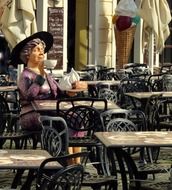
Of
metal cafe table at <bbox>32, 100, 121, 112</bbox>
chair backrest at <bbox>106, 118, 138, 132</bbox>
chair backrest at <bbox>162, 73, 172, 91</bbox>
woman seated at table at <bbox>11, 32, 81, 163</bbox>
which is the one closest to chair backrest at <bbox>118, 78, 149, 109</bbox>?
chair backrest at <bbox>162, 73, 172, 91</bbox>

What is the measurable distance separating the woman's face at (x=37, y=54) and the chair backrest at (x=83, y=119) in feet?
2.34

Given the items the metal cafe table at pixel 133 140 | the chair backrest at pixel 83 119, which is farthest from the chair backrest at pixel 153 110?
the metal cafe table at pixel 133 140

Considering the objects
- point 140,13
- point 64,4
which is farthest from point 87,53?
point 140,13

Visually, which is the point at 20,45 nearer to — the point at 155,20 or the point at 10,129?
the point at 10,129

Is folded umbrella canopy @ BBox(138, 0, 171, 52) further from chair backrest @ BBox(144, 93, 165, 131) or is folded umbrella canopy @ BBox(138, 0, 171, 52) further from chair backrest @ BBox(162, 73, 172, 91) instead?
chair backrest @ BBox(144, 93, 165, 131)

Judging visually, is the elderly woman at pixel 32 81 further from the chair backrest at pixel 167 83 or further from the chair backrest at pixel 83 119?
the chair backrest at pixel 167 83

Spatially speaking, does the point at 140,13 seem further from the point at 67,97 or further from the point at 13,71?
the point at 67,97

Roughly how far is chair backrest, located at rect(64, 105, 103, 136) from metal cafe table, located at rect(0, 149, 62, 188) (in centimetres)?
199

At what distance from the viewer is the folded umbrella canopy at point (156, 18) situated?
15188 millimetres

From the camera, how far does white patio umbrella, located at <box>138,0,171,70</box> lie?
49.8ft

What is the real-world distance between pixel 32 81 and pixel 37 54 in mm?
328

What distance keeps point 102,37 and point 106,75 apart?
Answer: 147 inches

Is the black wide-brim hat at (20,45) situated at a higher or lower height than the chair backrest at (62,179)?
higher

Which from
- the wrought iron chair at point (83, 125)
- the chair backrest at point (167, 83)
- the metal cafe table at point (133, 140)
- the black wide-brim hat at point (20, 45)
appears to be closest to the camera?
the metal cafe table at point (133, 140)
